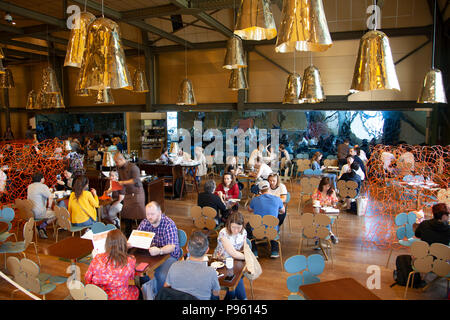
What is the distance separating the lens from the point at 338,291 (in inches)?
114

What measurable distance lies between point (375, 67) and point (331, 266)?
14.1ft

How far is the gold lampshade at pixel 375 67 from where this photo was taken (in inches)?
68.9

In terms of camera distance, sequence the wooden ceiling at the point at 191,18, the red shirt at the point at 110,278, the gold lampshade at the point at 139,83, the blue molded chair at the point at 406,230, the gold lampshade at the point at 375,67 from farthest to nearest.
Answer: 1. the wooden ceiling at the point at 191,18
2. the gold lampshade at the point at 139,83
3. the blue molded chair at the point at 406,230
4. the red shirt at the point at 110,278
5. the gold lampshade at the point at 375,67

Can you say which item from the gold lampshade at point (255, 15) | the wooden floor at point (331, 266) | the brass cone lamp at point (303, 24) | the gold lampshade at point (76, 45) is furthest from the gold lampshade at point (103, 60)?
the wooden floor at point (331, 266)

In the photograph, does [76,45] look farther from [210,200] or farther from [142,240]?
[210,200]

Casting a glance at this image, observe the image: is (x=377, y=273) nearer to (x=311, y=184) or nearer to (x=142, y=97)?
(x=311, y=184)

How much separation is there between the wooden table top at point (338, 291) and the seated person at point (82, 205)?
13.7ft

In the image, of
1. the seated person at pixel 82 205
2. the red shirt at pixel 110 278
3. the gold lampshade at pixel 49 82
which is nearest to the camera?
the red shirt at pixel 110 278

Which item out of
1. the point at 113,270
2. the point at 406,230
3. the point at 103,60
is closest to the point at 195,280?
the point at 113,270

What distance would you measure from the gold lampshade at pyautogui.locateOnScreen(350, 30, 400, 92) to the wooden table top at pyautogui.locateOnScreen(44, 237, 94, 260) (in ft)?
11.8

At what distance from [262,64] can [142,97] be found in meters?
5.76

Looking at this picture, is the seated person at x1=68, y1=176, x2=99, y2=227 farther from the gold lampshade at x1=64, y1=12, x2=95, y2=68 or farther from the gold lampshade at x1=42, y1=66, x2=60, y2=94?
the gold lampshade at x1=64, y1=12, x2=95, y2=68

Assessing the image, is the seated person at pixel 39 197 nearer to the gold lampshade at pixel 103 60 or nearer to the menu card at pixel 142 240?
the menu card at pixel 142 240

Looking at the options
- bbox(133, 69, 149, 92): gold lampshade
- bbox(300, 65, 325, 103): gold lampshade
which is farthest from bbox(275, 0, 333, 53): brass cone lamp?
bbox(133, 69, 149, 92): gold lampshade
